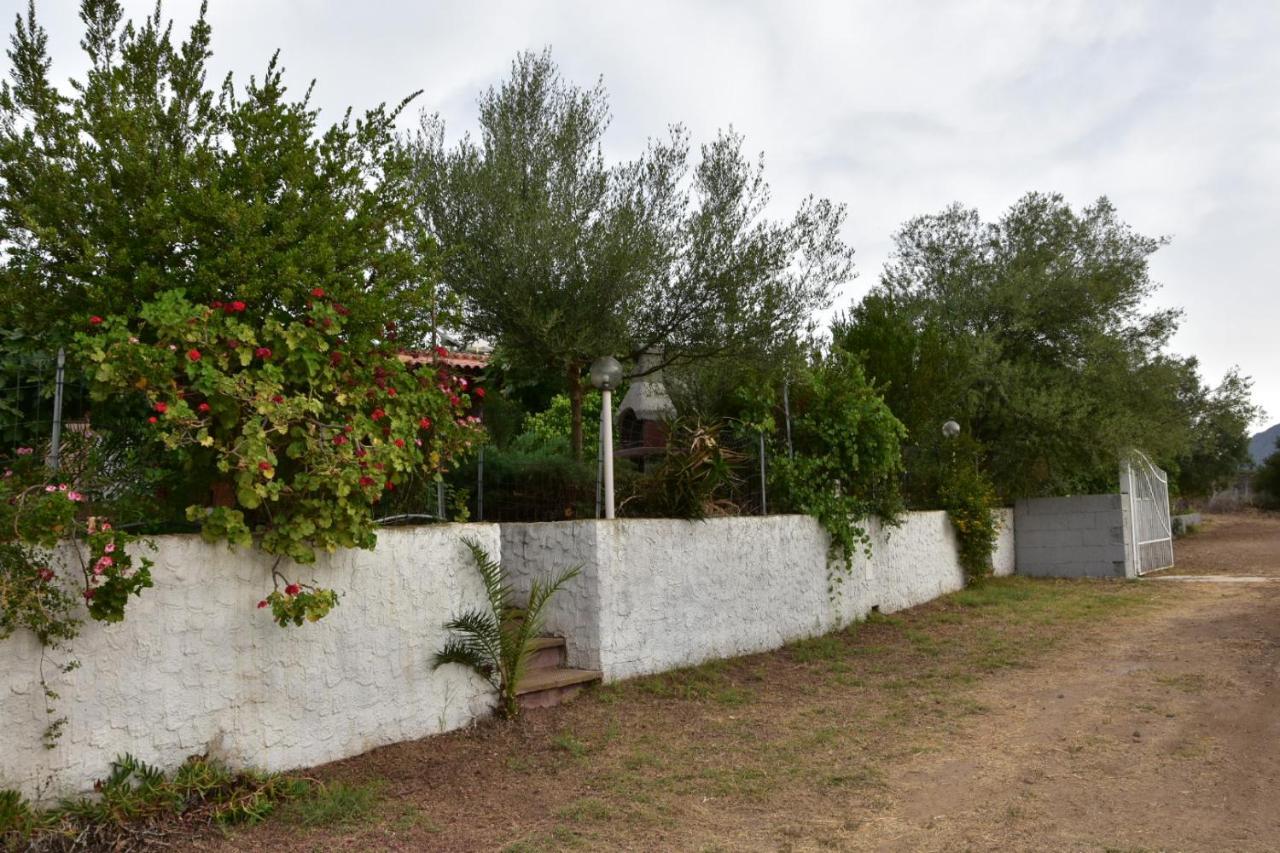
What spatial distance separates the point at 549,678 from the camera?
22.0 ft

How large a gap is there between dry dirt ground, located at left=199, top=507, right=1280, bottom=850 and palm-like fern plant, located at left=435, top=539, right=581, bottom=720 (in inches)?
11.8

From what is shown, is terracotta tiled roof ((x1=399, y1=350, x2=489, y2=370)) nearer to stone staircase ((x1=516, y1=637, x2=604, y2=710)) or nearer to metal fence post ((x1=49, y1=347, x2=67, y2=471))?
metal fence post ((x1=49, y1=347, x2=67, y2=471))

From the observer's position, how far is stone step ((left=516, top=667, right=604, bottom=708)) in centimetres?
643

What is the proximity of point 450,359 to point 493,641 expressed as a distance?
3466mm

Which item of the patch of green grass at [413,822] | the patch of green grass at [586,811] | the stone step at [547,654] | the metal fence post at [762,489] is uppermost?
the metal fence post at [762,489]

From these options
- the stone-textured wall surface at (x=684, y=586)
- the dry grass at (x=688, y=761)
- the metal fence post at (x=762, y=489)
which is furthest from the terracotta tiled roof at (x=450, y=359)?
the metal fence post at (x=762, y=489)

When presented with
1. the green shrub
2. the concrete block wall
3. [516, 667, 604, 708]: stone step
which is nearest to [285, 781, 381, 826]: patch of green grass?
[516, 667, 604, 708]: stone step

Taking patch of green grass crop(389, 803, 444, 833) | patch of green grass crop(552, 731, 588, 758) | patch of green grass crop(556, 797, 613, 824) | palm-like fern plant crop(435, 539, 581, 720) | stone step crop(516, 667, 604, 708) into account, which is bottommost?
patch of green grass crop(556, 797, 613, 824)

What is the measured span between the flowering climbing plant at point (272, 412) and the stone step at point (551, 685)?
1855 millimetres

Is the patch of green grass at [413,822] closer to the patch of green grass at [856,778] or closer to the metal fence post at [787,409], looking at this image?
the patch of green grass at [856,778]

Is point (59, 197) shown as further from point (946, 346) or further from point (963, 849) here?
point (946, 346)

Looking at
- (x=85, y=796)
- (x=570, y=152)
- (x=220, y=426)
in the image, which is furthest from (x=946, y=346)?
(x=85, y=796)

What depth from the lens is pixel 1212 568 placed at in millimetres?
18078

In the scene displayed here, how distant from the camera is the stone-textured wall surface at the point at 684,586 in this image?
7.17m
